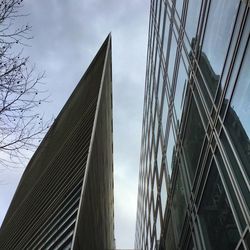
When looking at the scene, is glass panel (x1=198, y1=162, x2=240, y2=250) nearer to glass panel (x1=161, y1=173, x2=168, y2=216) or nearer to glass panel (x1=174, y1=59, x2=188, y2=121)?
glass panel (x1=174, y1=59, x2=188, y2=121)

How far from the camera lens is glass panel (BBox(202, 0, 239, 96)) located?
24.7ft

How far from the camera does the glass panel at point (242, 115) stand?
6402 millimetres

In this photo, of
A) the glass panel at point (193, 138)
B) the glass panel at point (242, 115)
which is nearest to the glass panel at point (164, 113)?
the glass panel at point (193, 138)

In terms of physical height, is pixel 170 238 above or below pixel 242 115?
above

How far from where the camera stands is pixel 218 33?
8.26 m

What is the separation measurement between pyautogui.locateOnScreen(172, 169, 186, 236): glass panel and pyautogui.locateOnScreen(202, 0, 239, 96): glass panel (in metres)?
3.27

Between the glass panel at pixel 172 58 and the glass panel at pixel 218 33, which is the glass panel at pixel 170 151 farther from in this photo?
the glass panel at pixel 218 33

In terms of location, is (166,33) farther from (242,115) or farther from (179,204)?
(242,115)

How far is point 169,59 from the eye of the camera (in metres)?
13.7

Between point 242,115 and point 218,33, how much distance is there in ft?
7.62

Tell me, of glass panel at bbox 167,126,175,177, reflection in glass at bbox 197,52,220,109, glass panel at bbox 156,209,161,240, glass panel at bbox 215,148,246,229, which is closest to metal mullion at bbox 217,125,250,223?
glass panel at bbox 215,148,246,229

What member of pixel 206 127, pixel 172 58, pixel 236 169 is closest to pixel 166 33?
pixel 172 58

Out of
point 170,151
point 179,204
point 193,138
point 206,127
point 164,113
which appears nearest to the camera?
point 206,127

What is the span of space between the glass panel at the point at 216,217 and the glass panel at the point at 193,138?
105 centimetres
